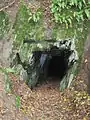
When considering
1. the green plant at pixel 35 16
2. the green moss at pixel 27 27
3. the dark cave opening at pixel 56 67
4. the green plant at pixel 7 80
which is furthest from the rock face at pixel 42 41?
the dark cave opening at pixel 56 67

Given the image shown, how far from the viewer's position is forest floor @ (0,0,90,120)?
11.9 metres

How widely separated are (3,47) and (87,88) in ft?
14.4

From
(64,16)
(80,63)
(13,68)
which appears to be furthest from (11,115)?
(64,16)

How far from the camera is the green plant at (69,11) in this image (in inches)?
617

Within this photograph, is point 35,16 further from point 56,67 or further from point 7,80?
point 56,67

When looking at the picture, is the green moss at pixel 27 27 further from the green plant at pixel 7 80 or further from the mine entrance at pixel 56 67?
the mine entrance at pixel 56 67

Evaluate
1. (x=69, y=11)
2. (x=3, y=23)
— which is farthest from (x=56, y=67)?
(x=3, y=23)

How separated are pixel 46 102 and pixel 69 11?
4.68m

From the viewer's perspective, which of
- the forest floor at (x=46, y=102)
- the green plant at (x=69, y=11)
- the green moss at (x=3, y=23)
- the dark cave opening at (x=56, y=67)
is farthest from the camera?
the dark cave opening at (x=56, y=67)

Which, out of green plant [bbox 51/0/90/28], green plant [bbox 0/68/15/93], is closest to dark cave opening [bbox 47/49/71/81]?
green plant [bbox 51/0/90/28]

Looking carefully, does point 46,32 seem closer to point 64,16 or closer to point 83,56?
point 64,16

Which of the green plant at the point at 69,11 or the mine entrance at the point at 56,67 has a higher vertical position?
the green plant at the point at 69,11

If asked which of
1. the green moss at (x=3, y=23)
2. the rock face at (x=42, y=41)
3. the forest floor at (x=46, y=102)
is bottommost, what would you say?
the forest floor at (x=46, y=102)

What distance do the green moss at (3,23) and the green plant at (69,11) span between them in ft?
7.69
